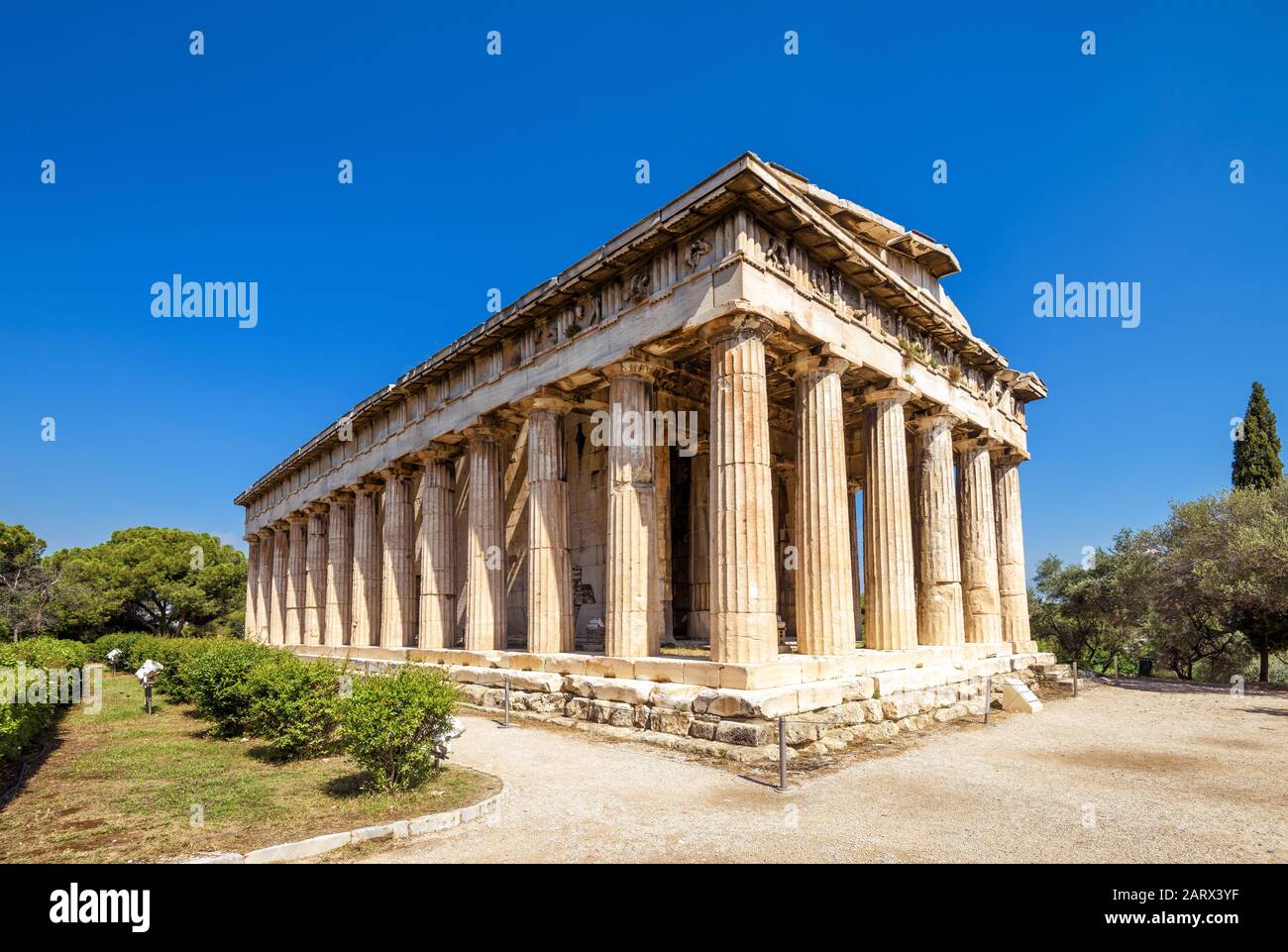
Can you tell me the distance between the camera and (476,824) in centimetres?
677

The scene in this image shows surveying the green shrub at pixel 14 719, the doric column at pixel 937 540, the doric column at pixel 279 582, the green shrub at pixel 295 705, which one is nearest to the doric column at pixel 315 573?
the doric column at pixel 279 582

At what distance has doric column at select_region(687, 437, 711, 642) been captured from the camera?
2027 centimetres

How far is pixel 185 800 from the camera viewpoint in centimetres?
759

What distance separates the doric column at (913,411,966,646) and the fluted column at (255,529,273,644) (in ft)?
108

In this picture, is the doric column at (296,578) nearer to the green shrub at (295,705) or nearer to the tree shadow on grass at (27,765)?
the tree shadow on grass at (27,765)

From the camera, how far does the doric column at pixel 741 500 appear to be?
11.5m

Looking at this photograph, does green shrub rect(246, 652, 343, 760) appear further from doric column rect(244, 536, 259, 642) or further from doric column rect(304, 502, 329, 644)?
doric column rect(244, 536, 259, 642)

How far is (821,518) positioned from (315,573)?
24965mm

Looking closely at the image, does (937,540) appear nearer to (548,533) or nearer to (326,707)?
(548,533)

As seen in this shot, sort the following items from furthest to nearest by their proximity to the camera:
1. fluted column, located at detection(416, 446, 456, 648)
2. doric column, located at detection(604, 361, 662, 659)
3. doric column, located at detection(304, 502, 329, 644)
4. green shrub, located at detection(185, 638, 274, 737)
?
doric column, located at detection(304, 502, 329, 644) → fluted column, located at detection(416, 446, 456, 648) → doric column, located at detection(604, 361, 662, 659) → green shrub, located at detection(185, 638, 274, 737)

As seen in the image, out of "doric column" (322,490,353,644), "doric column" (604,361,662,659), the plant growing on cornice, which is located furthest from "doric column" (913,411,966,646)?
"doric column" (322,490,353,644)

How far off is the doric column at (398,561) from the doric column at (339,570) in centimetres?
489

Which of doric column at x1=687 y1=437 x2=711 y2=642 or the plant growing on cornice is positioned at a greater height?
the plant growing on cornice

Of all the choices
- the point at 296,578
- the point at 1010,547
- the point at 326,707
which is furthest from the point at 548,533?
the point at 296,578
